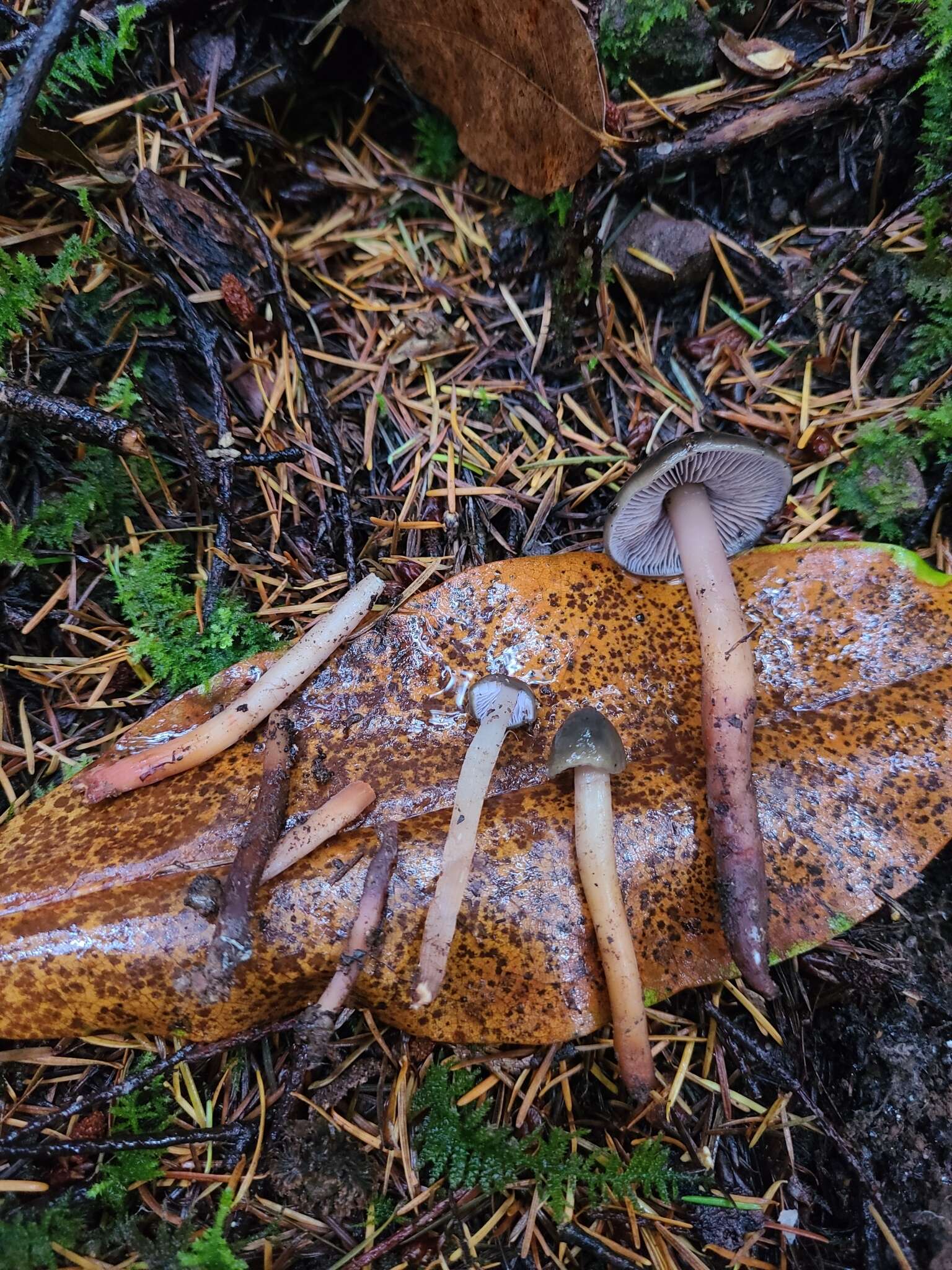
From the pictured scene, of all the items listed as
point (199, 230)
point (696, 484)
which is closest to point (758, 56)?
point (696, 484)

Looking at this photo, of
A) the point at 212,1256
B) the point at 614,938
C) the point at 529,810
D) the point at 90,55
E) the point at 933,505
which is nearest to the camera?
the point at 212,1256

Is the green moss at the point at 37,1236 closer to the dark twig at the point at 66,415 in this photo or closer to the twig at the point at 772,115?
the dark twig at the point at 66,415

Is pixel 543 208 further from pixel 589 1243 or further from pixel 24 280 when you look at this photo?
pixel 589 1243

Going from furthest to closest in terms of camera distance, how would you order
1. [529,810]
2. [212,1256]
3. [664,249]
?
[664,249]
[529,810]
[212,1256]

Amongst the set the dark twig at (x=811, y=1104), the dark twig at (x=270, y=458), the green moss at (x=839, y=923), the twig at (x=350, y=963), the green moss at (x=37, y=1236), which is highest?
the dark twig at (x=270, y=458)

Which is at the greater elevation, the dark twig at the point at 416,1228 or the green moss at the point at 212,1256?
the green moss at the point at 212,1256

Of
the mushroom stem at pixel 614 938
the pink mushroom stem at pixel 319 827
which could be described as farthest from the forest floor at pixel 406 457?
the pink mushroom stem at pixel 319 827

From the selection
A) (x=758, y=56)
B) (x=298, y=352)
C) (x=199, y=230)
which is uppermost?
(x=199, y=230)
